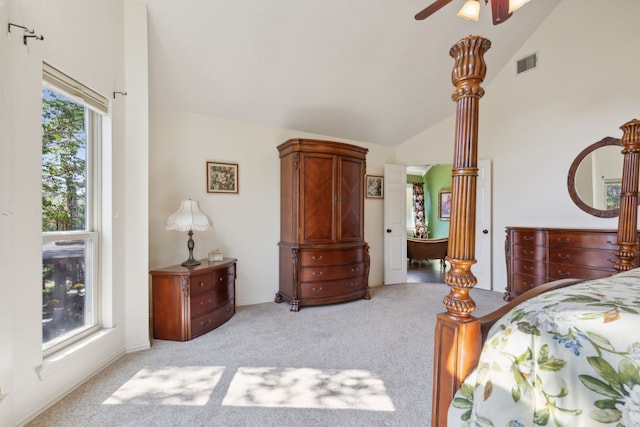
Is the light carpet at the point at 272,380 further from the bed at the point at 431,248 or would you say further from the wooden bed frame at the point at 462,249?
the bed at the point at 431,248

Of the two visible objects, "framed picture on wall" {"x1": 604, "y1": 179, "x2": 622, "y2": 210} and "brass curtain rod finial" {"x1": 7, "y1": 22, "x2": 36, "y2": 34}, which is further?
"framed picture on wall" {"x1": 604, "y1": 179, "x2": 622, "y2": 210}

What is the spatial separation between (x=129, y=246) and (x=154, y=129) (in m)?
1.49

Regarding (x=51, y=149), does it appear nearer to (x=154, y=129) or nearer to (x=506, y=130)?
(x=154, y=129)

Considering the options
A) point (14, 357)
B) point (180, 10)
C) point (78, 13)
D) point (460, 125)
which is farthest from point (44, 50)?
point (460, 125)

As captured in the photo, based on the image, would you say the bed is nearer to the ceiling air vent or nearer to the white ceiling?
the white ceiling

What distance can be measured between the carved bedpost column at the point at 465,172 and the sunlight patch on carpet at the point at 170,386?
161cm

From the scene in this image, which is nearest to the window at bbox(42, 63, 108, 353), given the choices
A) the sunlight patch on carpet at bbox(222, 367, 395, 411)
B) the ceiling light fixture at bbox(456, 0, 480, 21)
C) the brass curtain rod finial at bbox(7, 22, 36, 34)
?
the brass curtain rod finial at bbox(7, 22, 36, 34)

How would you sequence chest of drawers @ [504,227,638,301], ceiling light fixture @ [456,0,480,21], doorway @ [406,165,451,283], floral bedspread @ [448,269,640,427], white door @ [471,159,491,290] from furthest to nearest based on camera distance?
1. doorway @ [406,165,451,283]
2. white door @ [471,159,491,290]
3. chest of drawers @ [504,227,638,301]
4. ceiling light fixture @ [456,0,480,21]
5. floral bedspread @ [448,269,640,427]

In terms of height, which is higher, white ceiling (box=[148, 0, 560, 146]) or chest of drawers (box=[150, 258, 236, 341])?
white ceiling (box=[148, 0, 560, 146])

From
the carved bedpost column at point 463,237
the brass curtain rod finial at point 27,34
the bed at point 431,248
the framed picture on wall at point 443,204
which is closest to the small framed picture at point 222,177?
the brass curtain rod finial at point 27,34

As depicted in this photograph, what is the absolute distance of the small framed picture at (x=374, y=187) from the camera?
15.5ft

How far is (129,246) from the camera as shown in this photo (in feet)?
7.75

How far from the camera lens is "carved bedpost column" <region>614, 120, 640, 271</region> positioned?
1.88m

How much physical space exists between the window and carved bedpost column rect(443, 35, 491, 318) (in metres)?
2.25
